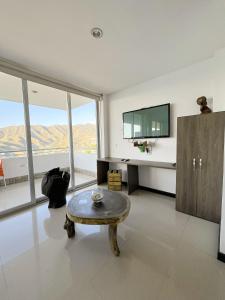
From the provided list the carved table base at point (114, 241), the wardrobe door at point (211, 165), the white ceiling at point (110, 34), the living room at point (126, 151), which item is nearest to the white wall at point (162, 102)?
the living room at point (126, 151)

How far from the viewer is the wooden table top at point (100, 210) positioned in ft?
4.86

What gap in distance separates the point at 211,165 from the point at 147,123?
155cm

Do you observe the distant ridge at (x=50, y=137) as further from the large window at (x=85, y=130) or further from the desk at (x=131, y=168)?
the desk at (x=131, y=168)

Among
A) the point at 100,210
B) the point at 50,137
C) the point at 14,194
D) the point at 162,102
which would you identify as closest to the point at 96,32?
the point at 162,102

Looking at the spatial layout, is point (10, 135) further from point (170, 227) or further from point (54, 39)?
point (170, 227)

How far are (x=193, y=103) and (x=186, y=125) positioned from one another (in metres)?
A: 0.67

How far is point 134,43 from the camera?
1978 mm

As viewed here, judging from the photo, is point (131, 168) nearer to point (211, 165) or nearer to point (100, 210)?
point (211, 165)

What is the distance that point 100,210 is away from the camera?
1623mm

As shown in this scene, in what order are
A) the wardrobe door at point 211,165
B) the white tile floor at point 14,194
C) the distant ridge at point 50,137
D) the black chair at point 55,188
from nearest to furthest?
1. the wardrobe door at point 211,165
2. the black chair at point 55,188
3. the white tile floor at point 14,194
4. the distant ridge at point 50,137

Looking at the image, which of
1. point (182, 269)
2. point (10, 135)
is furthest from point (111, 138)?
point (182, 269)

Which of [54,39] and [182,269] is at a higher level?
[54,39]

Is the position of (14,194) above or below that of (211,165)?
below

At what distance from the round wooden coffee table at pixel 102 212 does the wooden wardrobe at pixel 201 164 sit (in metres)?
1.16
